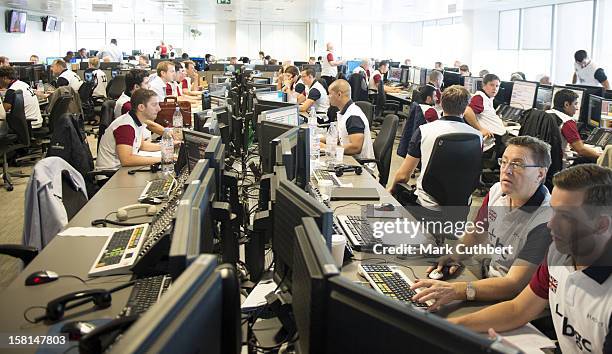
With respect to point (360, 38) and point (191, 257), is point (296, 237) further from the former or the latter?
point (360, 38)

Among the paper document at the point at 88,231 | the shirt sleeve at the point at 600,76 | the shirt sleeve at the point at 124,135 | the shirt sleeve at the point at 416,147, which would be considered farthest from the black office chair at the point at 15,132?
the shirt sleeve at the point at 600,76

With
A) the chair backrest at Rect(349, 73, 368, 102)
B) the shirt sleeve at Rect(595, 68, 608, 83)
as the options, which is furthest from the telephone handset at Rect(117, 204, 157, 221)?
the chair backrest at Rect(349, 73, 368, 102)

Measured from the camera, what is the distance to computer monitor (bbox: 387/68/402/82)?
13.9 m

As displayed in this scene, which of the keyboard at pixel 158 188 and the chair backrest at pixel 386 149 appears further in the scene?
the chair backrest at pixel 386 149

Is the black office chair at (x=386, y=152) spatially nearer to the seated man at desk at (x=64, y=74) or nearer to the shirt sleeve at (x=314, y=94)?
the shirt sleeve at (x=314, y=94)

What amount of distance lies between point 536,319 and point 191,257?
1.43 m

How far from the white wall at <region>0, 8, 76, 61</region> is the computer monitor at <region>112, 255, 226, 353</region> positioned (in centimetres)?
1791

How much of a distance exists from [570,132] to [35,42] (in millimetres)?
18144

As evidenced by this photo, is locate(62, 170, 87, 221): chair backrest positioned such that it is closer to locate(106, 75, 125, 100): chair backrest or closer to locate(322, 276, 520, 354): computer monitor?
locate(322, 276, 520, 354): computer monitor

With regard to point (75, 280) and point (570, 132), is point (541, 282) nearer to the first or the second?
point (75, 280)

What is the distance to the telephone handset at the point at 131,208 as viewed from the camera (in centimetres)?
295

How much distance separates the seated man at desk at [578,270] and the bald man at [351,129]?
9.73ft

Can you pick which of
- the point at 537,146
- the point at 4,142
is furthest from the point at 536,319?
the point at 4,142

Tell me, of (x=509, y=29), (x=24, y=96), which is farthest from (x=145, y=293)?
(x=509, y=29)
